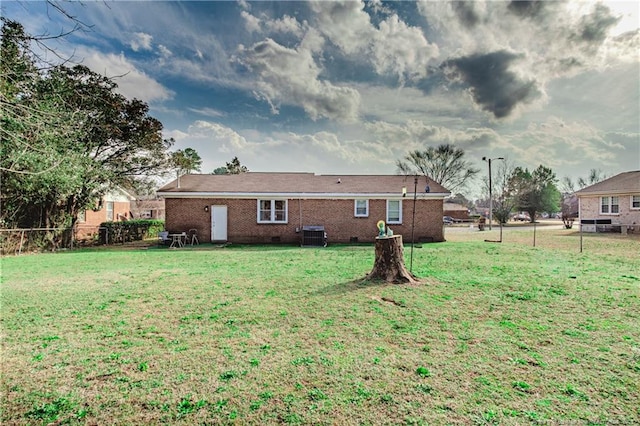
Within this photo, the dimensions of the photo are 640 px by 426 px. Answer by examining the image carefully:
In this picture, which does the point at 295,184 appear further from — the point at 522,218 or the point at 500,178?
the point at 522,218

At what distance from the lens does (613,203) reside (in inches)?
1008

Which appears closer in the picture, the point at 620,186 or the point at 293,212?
the point at 293,212

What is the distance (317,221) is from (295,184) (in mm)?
3064

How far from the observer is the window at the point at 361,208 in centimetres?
1914

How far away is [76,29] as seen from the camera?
3424mm

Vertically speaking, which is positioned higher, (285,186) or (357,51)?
(357,51)

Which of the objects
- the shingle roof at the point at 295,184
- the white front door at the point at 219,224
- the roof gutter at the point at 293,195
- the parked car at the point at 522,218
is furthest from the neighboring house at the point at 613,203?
the parked car at the point at 522,218

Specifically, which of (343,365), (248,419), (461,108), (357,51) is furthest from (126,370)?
(461,108)

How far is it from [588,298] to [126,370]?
833 cm

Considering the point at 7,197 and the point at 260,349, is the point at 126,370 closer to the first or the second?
the point at 260,349

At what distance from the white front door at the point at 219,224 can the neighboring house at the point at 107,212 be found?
8288 mm

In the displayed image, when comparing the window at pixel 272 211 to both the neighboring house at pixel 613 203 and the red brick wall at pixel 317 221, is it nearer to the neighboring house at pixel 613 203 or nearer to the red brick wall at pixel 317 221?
the red brick wall at pixel 317 221

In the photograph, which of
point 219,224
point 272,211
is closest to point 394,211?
point 272,211

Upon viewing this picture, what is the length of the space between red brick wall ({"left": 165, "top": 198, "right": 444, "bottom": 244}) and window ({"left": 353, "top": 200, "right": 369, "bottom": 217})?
20cm
